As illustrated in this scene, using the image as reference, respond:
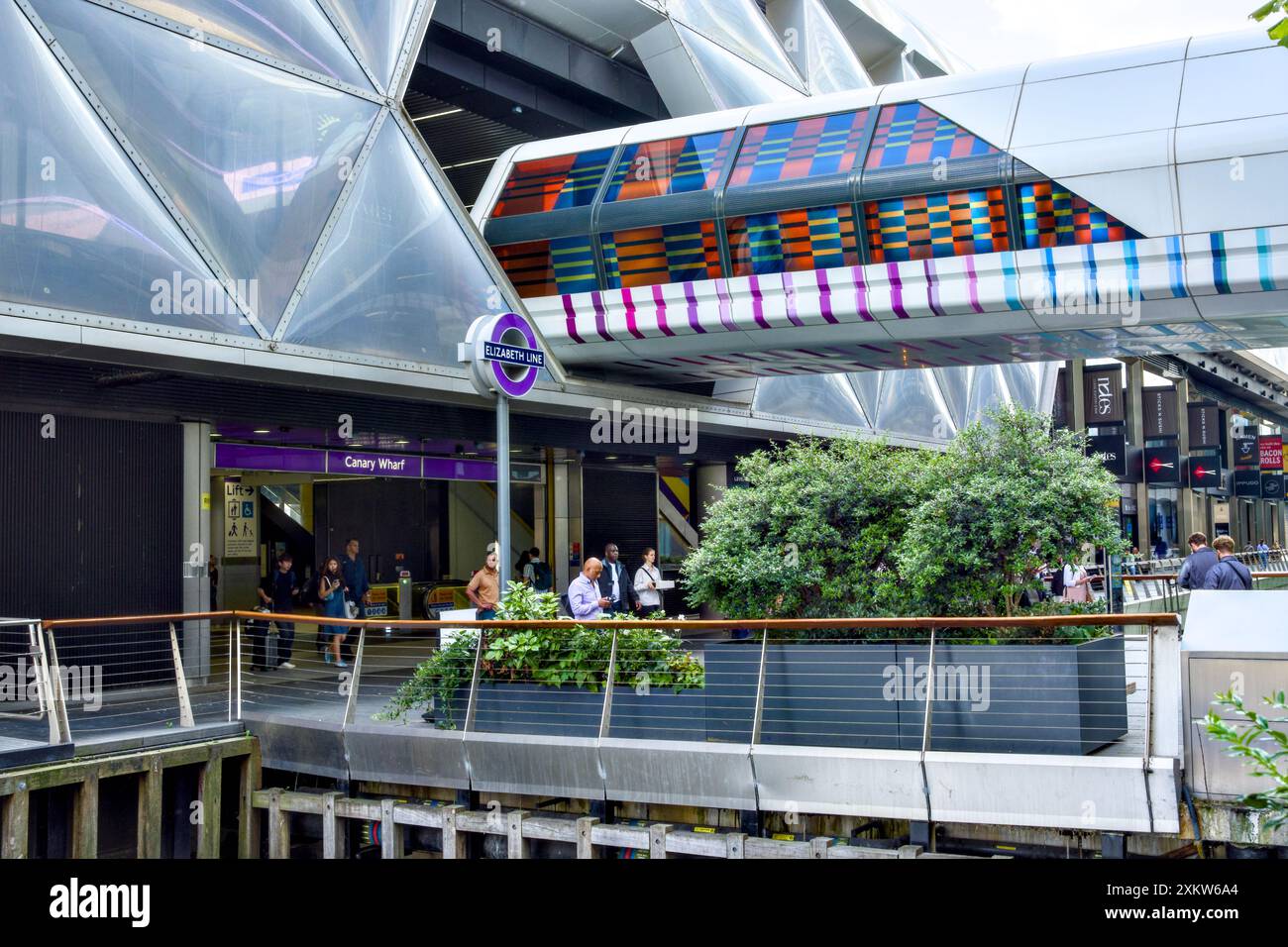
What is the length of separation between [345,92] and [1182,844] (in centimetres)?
1158

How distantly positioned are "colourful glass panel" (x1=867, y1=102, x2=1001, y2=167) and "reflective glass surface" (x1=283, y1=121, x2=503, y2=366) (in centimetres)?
514

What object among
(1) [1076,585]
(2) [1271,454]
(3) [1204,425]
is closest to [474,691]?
(1) [1076,585]

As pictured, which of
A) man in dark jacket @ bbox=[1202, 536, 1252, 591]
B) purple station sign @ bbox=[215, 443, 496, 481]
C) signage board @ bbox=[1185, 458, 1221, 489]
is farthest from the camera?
signage board @ bbox=[1185, 458, 1221, 489]

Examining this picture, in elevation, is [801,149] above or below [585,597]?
above

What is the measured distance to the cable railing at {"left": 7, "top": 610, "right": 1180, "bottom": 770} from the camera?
312 inches

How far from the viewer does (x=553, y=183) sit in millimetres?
16922

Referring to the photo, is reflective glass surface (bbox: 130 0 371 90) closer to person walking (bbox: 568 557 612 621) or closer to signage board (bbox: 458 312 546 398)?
signage board (bbox: 458 312 546 398)

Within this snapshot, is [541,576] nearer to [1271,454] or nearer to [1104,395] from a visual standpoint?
[1104,395]

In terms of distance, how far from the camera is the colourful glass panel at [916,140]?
1430cm

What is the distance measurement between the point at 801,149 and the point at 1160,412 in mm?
29339

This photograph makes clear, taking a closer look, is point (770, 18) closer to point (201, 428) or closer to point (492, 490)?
point (492, 490)

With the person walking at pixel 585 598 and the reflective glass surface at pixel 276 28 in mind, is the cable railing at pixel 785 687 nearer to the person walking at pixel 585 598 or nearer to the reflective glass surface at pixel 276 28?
the person walking at pixel 585 598

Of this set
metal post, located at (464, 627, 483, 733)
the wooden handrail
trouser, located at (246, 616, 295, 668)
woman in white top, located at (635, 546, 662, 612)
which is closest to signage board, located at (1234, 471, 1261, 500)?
woman in white top, located at (635, 546, 662, 612)

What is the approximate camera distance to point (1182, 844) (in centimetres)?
735
